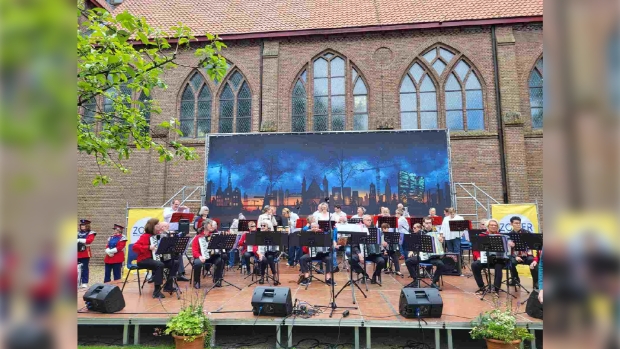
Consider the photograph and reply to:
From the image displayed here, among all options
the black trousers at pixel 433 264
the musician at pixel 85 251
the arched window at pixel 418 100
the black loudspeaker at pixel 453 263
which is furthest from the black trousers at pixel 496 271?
the musician at pixel 85 251

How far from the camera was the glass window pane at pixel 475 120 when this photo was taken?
17469mm

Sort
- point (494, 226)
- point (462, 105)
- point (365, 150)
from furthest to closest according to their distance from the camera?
point (462, 105), point (365, 150), point (494, 226)

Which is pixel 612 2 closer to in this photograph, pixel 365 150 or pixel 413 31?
pixel 365 150

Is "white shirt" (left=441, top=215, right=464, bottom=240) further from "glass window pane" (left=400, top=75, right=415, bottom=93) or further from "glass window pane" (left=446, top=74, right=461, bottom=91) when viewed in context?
"glass window pane" (left=446, top=74, right=461, bottom=91)

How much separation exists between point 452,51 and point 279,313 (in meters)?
16.0

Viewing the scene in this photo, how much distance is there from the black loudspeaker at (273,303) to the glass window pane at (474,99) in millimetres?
14511

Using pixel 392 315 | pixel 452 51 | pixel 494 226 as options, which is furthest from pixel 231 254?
pixel 452 51

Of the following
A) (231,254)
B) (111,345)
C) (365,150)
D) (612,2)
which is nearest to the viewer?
(612,2)

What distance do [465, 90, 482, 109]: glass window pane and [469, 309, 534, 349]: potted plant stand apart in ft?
44.7

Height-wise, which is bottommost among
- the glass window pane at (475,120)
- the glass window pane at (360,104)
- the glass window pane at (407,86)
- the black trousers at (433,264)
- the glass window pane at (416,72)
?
the black trousers at (433,264)

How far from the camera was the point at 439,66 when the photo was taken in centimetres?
1808

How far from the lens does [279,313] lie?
22.9 feet

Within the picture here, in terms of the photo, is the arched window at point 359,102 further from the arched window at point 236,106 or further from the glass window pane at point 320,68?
the arched window at point 236,106

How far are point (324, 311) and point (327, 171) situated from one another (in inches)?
385
